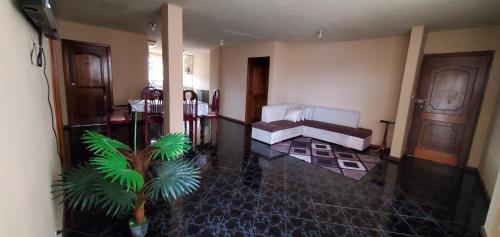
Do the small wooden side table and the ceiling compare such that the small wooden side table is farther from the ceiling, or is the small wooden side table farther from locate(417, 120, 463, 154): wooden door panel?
the ceiling

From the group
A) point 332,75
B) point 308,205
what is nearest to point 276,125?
point 332,75

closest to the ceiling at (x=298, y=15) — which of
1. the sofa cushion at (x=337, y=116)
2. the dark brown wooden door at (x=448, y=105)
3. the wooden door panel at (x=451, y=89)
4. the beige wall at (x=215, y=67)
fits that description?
the dark brown wooden door at (x=448, y=105)

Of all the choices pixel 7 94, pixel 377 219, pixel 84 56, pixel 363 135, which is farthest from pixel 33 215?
pixel 84 56

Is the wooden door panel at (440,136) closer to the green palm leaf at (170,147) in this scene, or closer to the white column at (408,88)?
the white column at (408,88)

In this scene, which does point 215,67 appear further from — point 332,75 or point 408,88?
point 408,88

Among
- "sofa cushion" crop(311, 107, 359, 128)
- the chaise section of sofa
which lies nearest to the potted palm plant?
the chaise section of sofa

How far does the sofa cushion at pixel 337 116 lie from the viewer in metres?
4.49

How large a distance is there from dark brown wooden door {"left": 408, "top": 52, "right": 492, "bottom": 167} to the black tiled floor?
0.44 metres

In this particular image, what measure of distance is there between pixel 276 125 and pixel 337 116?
1.40m

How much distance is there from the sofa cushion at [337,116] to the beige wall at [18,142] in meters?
4.66

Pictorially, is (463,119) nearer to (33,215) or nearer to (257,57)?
(257,57)

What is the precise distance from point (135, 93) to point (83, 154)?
2.39m

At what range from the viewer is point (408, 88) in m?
3.43

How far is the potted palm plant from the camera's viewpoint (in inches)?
48.9
